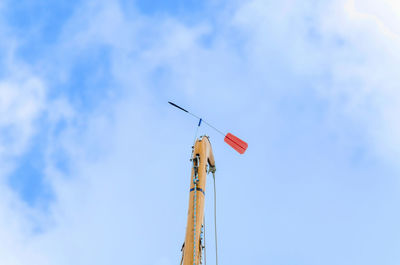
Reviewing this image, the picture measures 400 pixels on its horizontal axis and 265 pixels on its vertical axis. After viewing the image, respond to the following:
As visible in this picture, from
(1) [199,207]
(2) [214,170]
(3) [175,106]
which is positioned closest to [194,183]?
(1) [199,207]

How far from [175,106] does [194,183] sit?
367 cm

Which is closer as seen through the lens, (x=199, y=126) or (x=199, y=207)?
(x=199, y=207)

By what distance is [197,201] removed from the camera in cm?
1443

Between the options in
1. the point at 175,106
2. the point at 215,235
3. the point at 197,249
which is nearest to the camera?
the point at 197,249

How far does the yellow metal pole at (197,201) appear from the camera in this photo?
13.3 m

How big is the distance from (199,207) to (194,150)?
254cm

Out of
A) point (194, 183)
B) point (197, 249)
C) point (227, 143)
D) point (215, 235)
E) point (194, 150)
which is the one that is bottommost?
point (197, 249)

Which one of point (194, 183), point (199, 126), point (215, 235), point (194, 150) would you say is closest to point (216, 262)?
point (215, 235)

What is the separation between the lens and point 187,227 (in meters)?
13.9

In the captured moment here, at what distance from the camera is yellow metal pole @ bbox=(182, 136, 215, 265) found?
13.3 m

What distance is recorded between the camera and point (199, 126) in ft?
→ 56.4

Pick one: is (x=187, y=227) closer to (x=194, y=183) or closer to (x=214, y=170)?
(x=194, y=183)

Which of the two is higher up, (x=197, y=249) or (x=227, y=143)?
(x=227, y=143)

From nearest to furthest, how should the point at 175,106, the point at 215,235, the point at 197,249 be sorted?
the point at 197,249 < the point at 215,235 < the point at 175,106
